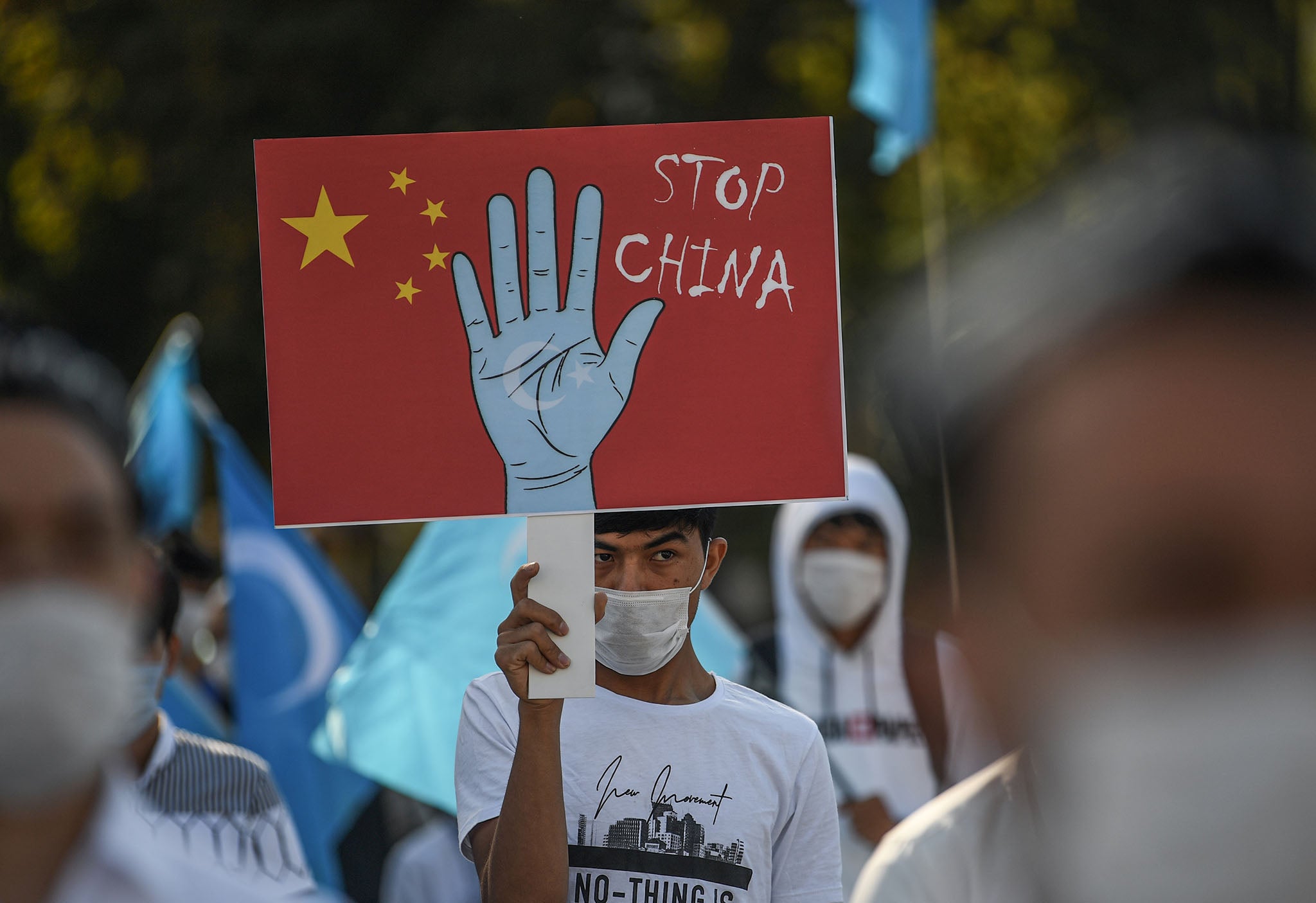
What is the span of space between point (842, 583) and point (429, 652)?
155 centimetres

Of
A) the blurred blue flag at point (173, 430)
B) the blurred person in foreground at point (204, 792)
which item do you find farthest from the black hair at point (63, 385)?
the blurred blue flag at point (173, 430)

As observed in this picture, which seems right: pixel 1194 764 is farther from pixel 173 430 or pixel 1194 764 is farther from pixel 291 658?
pixel 173 430

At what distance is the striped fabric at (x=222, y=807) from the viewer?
3.17 m

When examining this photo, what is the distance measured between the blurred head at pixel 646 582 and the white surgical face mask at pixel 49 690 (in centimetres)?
112

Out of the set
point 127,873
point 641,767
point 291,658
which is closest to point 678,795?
point 641,767

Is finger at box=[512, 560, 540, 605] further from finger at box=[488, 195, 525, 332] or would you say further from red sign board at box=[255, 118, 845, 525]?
finger at box=[488, 195, 525, 332]

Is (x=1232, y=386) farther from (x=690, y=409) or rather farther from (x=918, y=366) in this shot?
(x=690, y=409)

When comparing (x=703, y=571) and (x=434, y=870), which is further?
(x=434, y=870)

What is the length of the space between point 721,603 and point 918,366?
1157 centimetres

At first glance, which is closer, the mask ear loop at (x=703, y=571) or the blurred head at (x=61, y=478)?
the blurred head at (x=61, y=478)

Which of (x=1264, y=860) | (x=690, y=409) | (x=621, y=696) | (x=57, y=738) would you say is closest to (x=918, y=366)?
(x=1264, y=860)

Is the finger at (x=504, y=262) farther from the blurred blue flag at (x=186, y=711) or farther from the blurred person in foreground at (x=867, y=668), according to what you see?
the blurred blue flag at (x=186, y=711)

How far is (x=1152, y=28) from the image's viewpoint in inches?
500

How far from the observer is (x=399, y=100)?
12.4 metres
